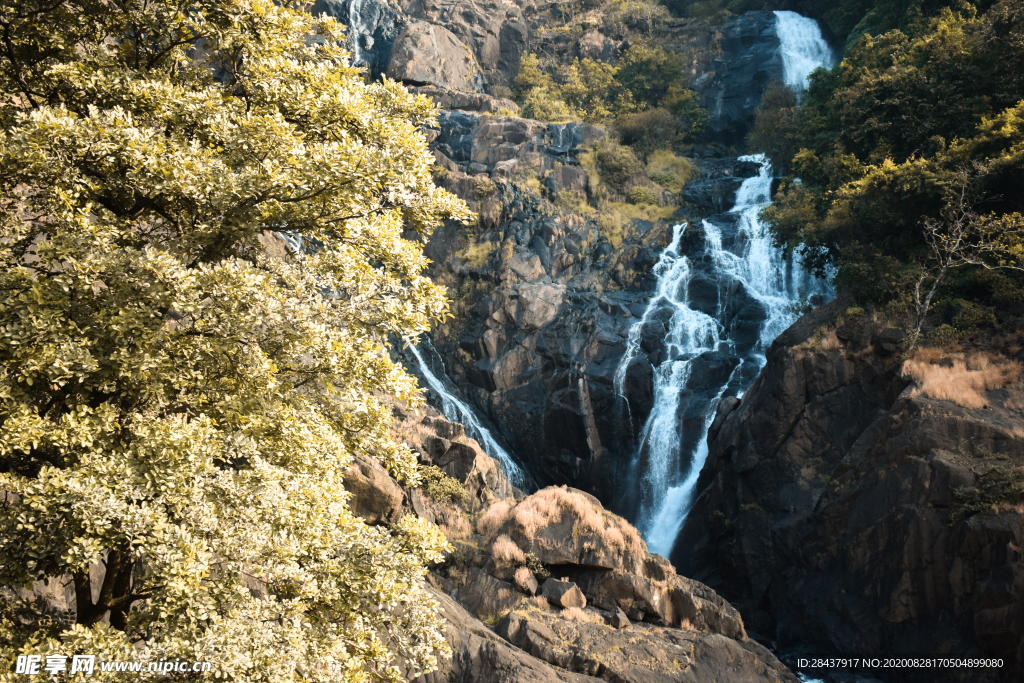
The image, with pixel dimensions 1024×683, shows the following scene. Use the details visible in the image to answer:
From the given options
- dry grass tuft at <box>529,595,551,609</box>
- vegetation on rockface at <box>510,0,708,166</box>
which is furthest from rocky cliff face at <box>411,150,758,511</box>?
dry grass tuft at <box>529,595,551,609</box>

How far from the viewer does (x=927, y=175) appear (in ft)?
73.7

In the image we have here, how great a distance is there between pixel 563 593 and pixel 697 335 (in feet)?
60.9

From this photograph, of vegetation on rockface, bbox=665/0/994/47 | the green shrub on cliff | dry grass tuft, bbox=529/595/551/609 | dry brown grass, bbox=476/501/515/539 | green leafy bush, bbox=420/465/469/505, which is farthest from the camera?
the green shrub on cliff

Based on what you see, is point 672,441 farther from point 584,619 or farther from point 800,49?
point 800,49

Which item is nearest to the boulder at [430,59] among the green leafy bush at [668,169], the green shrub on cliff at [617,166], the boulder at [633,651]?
the green shrub on cliff at [617,166]

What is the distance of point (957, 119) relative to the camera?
81.4ft

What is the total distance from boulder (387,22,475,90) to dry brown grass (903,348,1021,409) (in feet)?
110

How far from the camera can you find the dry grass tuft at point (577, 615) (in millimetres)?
14070

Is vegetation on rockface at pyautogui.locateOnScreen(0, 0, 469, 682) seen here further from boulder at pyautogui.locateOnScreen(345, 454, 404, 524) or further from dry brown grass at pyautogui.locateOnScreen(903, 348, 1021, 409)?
dry brown grass at pyautogui.locateOnScreen(903, 348, 1021, 409)

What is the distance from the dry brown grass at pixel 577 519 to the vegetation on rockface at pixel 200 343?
25.0 ft

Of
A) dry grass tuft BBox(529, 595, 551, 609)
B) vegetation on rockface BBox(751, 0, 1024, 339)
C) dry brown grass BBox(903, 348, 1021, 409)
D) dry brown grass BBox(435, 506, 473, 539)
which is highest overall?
vegetation on rockface BBox(751, 0, 1024, 339)

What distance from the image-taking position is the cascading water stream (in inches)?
1083

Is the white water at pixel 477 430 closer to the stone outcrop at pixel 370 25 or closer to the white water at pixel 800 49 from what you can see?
the stone outcrop at pixel 370 25

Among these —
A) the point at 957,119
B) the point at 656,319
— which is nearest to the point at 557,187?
the point at 656,319
